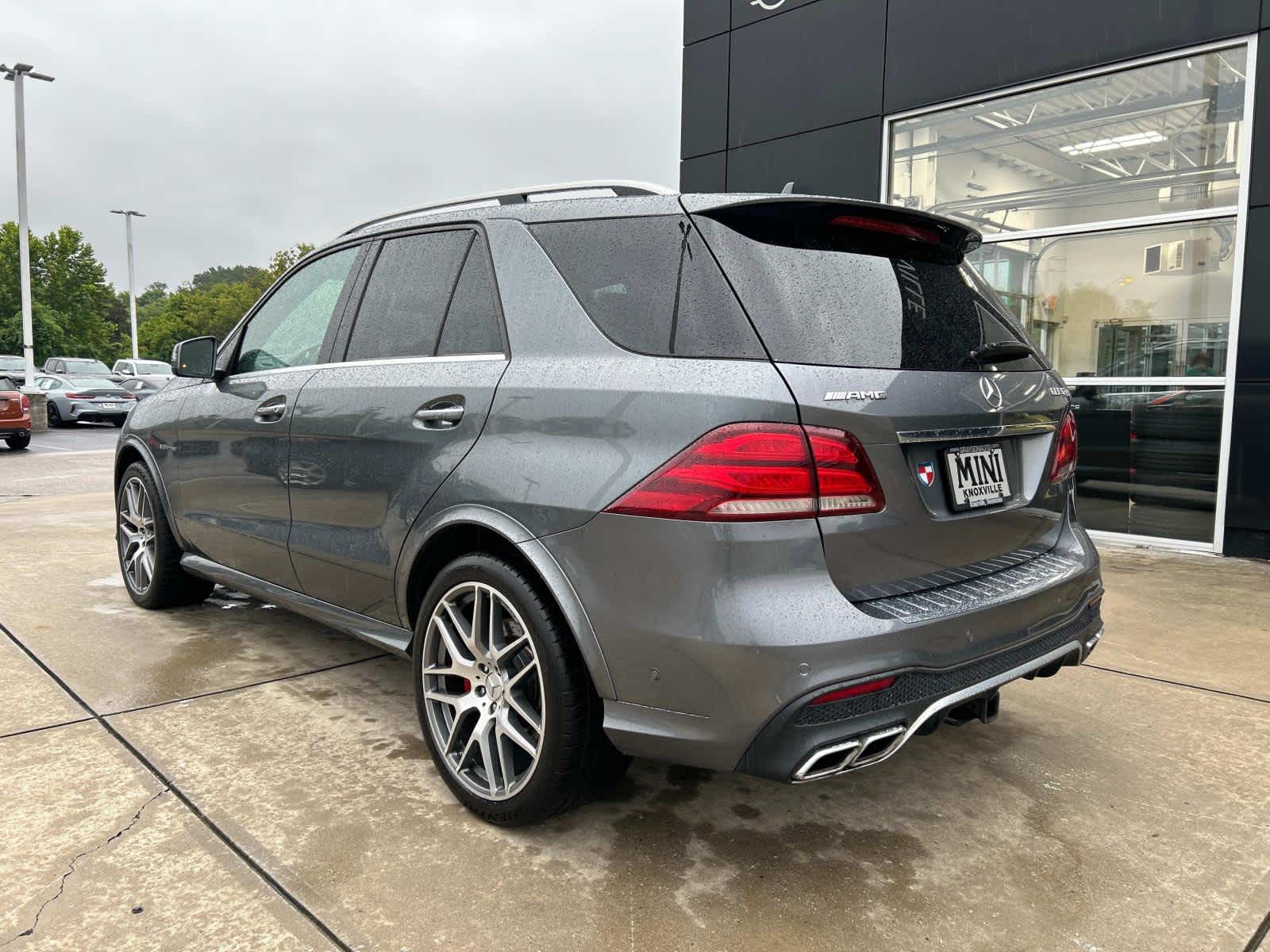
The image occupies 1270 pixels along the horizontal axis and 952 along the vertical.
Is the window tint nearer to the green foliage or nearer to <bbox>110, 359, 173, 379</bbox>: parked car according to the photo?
<bbox>110, 359, 173, 379</bbox>: parked car

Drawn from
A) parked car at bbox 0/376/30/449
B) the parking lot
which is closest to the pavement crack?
the parking lot

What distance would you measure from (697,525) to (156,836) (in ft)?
5.48

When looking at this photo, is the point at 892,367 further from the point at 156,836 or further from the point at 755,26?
the point at 755,26

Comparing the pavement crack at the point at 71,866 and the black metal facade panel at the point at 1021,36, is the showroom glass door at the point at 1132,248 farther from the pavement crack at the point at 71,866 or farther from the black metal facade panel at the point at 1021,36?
the pavement crack at the point at 71,866

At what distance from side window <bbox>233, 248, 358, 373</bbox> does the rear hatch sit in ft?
5.58

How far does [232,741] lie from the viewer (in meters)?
2.99

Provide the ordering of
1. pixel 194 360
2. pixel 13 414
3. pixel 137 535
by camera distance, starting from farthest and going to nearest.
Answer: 1. pixel 13 414
2. pixel 137 535
3. pixel 194 360

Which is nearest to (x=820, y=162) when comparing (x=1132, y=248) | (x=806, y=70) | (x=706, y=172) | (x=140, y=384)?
(x=806, y=70)

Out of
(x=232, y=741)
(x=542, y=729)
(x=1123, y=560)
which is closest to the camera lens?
(x=542, y=729)


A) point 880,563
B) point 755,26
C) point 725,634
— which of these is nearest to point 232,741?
point 725,634

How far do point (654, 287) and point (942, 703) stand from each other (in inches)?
47.1

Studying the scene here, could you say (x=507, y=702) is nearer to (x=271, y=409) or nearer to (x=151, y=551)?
(x=271, y=409)

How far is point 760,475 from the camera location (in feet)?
6.48

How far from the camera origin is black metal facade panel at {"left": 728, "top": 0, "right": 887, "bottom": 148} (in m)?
8.31
